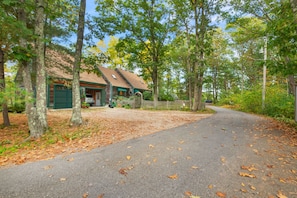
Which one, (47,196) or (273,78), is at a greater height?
(273,78)

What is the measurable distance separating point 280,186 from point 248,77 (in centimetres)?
3243

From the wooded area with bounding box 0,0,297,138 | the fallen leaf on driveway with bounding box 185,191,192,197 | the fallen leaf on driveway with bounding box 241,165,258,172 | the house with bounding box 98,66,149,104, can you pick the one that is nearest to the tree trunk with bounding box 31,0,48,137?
the wooded area with bounding box 0,0,297,138

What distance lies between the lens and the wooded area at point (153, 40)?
5.04m

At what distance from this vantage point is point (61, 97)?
14.0 metres

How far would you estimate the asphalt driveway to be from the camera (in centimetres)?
222

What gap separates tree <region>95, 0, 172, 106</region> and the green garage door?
7544 mm

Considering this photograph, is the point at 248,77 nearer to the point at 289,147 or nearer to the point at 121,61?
the point at 121,61

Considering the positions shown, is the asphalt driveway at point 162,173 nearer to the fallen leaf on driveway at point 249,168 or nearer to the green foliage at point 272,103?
the fallen leaf on driveway at point 249,168

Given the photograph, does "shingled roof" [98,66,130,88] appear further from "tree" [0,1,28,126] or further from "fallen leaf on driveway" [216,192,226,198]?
"fallen leaf on driveway" [216,192,226,198]

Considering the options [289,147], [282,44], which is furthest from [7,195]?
[282,44]

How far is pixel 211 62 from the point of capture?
27.8m

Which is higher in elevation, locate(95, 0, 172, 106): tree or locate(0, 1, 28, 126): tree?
locate(95, 0, 172, 106): tree

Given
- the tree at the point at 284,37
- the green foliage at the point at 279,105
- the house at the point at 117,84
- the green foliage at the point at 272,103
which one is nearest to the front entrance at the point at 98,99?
the house at the point at 117,84

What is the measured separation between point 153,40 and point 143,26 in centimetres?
178
